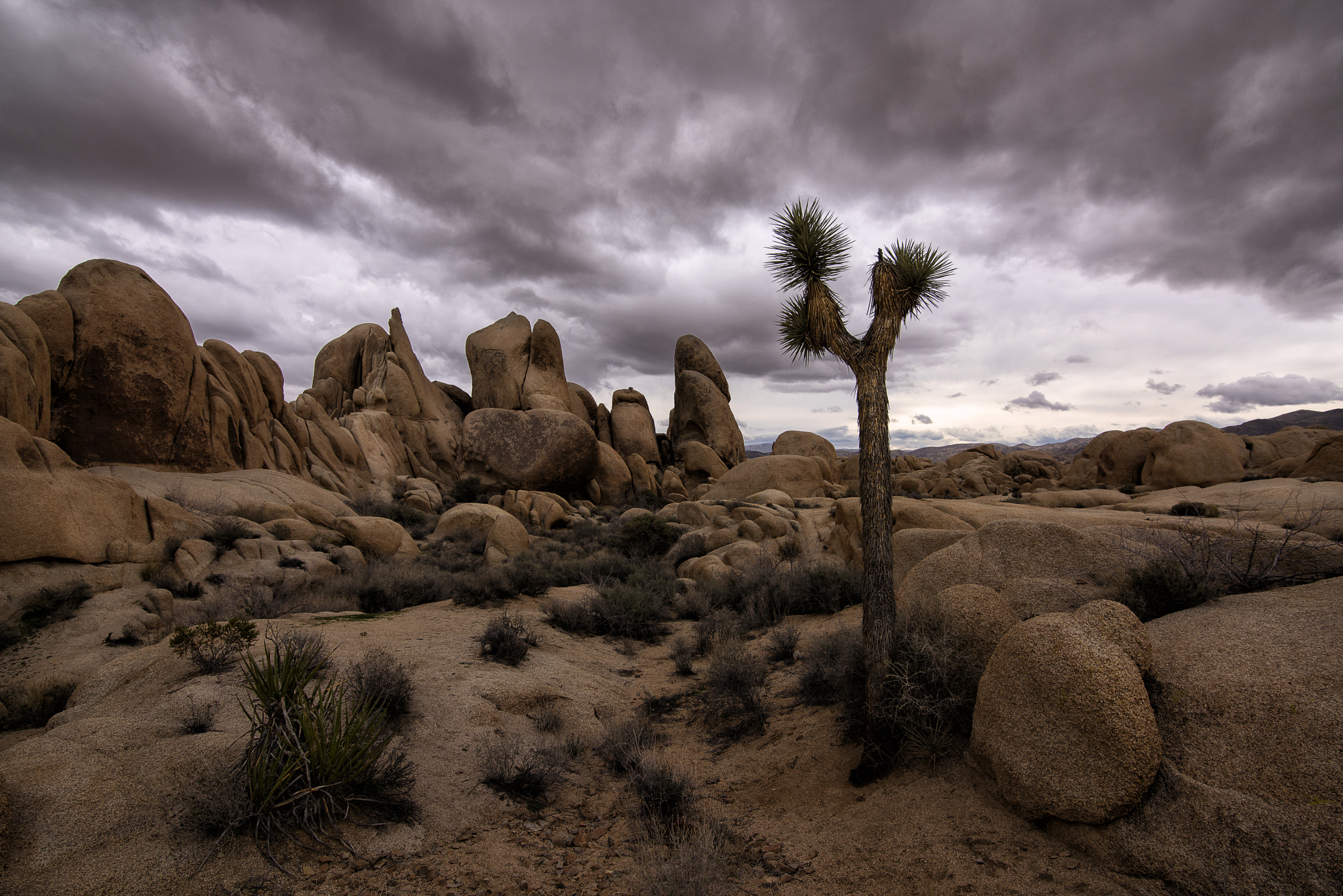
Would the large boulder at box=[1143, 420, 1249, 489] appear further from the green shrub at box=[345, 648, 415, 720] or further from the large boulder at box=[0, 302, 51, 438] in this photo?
the large boulder at box=[0, 302, 51, 438]

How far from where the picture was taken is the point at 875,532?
520 centimetres

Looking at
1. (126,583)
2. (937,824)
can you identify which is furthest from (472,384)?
(937,824)

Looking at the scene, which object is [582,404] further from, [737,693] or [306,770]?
[306,770]

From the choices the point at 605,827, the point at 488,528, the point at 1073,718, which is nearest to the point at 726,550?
the point at 488,528

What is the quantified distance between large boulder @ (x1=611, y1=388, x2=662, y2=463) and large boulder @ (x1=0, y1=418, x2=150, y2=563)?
28.0 meters

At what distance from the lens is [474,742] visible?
533 cm

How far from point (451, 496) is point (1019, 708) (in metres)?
27.1

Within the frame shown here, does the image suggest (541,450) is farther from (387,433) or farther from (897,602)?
(897,602)

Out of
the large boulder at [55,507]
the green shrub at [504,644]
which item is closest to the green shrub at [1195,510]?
the green shrub at [504,644]

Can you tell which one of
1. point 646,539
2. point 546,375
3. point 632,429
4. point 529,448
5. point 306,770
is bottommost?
point 646,539

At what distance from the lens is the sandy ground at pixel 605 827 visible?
309 centimetres

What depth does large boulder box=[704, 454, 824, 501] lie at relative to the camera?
26688 mm

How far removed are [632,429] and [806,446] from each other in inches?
471

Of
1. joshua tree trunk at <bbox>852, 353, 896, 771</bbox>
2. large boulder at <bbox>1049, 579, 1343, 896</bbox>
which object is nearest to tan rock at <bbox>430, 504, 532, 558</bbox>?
joshua tree trunk at <bbox>852, 353, 896, 771</bbox>
